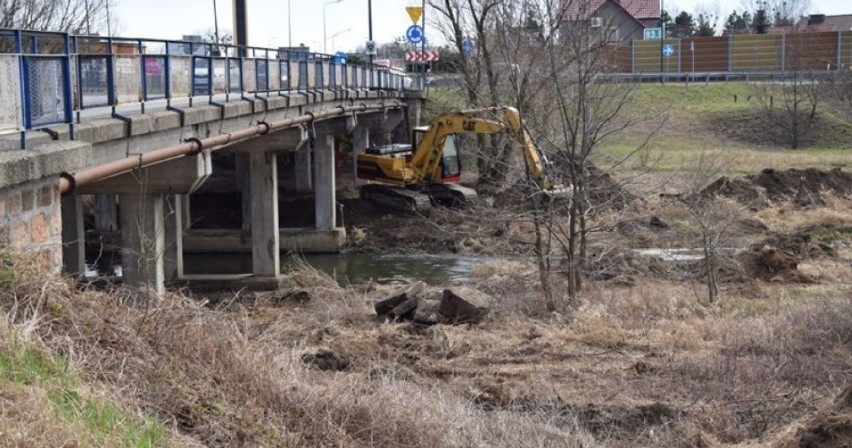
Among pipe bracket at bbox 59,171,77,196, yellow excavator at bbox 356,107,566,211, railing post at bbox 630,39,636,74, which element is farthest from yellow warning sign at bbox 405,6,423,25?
pipe bracket at bbox 59,171,77,196

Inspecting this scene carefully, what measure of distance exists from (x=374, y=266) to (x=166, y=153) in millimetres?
14996

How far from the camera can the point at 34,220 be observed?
9.91 m

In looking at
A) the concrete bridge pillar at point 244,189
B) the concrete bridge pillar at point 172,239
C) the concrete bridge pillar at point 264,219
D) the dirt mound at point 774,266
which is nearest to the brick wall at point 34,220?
the concrete bridge pillar at point 172,239

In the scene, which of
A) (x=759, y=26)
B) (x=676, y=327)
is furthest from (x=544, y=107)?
(x=759, y=26)

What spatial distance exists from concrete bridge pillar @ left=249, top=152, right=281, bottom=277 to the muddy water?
1795mm

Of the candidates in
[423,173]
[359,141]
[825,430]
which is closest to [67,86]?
[825,430]

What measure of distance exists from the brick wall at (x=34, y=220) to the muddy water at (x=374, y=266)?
17.4 m

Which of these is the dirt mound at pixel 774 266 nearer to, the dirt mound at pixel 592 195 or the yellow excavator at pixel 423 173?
the dirt mound at pixel 592 195

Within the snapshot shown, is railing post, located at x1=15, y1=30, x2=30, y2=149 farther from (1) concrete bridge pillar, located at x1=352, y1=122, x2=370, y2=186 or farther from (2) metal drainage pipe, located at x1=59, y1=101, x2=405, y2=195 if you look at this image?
(1) concrete bridge pillar, located at x1=352, y1=122, x2=370, y2=186

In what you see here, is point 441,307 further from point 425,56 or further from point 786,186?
point 425,56

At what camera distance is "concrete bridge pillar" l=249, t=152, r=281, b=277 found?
27.0 metres

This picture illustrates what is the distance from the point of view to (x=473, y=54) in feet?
127

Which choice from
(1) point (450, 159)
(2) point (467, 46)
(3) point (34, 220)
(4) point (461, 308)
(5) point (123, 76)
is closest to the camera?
(3) point (34, 220)

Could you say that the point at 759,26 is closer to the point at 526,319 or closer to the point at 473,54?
the point at 473,54
